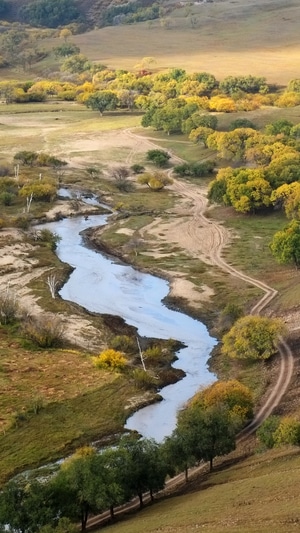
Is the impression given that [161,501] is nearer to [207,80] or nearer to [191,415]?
[191,415]

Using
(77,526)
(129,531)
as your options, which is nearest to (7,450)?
(77,526)

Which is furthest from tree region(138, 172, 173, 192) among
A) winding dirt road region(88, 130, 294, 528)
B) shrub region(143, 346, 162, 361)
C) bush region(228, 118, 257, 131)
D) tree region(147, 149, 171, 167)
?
shrub region(143, 346, 162, 361)

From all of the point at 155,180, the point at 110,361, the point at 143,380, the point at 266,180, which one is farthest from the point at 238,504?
the point at 155,180

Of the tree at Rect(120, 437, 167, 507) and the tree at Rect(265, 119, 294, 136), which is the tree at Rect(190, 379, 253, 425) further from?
the tree at Rect(265, 119, 294, 136)

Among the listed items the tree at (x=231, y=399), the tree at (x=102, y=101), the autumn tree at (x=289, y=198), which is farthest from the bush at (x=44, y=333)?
the tree at (x=102, y=101)

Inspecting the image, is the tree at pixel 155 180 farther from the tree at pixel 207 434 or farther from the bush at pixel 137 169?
the tree at pixel 207 434
